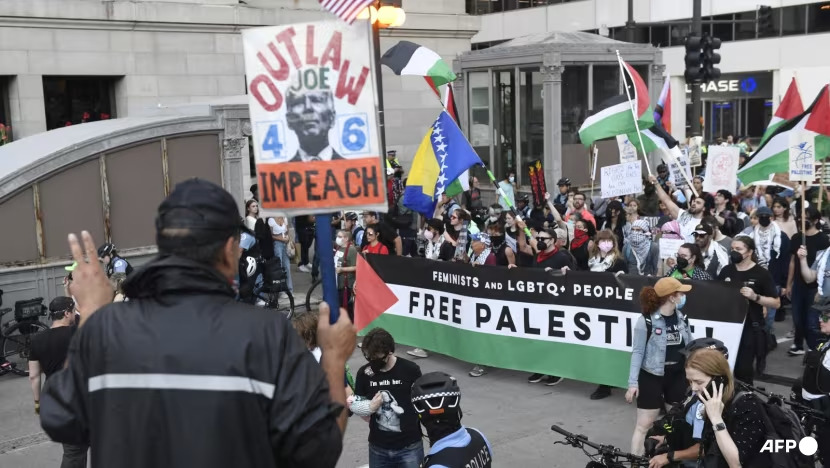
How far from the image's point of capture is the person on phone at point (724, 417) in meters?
→ 4.56

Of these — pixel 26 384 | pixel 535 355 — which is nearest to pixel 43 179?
pixel 26 384

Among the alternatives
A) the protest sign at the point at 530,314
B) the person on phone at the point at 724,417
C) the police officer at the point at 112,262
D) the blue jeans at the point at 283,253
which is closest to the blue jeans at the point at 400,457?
the person on phone at the point at 724,417

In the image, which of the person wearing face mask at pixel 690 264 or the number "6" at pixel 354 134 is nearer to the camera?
the number "6" at pixel 354 134

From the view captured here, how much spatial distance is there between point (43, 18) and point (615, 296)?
50.6ft

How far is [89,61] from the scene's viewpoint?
20.5 metres

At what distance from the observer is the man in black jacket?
2250 millimetres

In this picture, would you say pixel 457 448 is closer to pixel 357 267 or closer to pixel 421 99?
pixel 357 267

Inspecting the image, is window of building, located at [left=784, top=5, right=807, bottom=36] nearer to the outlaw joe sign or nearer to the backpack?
the backpack

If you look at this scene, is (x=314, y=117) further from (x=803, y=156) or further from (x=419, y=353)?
(x=803, y=156)

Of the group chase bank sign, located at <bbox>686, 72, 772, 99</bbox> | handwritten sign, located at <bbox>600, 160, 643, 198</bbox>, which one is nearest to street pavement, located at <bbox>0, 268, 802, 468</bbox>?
handwritten sign, located at <bbox>600, 160, 643, 198</bbox>

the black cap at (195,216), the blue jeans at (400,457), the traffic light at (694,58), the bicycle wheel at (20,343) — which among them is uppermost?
the traffic light at (694,58)

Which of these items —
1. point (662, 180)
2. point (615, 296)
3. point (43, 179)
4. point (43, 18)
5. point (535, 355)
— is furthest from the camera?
point (43, 18)

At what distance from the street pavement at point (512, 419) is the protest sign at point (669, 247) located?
5.59 ft

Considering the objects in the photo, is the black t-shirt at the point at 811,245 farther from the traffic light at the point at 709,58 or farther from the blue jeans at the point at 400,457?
the traffic light at the point at 709,58
